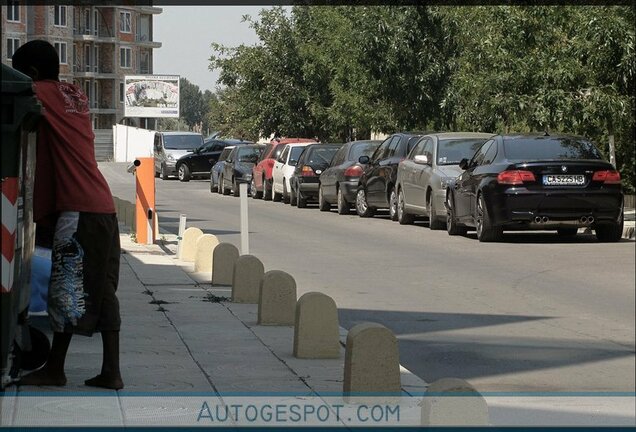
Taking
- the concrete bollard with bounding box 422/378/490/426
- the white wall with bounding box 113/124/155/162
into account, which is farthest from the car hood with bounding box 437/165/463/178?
the white wall with bounding box 113/124/155/162

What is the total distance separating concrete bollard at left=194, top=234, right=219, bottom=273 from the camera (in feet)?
54.7

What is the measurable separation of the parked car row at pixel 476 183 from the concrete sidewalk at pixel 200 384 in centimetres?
848

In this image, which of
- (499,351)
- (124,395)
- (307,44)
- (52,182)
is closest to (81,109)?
(52,182)

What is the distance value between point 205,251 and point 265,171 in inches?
964

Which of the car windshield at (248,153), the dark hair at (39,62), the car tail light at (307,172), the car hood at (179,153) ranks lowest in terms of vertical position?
the car hood at (179,153)

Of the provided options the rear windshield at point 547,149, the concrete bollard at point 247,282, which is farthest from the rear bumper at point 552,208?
the concrete bollard at point 247,282

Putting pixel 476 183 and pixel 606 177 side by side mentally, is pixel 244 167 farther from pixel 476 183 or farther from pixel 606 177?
pixel 606 177

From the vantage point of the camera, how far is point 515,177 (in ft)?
65.7

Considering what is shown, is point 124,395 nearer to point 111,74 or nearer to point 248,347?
point 248,347

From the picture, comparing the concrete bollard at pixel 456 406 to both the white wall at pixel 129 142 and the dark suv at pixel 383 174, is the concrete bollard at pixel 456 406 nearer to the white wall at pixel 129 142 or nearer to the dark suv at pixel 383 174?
the dark suv at pixel 383 174

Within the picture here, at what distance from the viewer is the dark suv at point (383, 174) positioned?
28016mm

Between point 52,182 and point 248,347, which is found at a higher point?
point 52,182

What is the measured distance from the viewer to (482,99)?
29734mm

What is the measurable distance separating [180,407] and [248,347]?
8.14ft
